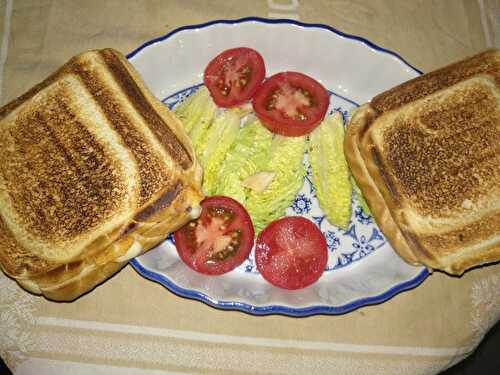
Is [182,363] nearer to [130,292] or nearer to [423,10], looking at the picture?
[130,292]

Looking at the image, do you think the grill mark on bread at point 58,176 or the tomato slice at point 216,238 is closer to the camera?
the grill mark on bread at point 58,176

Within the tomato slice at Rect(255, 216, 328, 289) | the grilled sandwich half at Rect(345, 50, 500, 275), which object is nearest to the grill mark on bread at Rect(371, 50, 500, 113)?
the grilled sandwich half at Rect(345, 50, 500, 275)

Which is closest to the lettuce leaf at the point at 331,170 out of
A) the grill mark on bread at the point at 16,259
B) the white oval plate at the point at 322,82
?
the white oval plate at the point at 322,82

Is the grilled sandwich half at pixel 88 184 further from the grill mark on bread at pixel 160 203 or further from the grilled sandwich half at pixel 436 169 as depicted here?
the grilled sandwich half at pixel 436 169

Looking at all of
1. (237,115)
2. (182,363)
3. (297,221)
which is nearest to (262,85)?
(237,115)

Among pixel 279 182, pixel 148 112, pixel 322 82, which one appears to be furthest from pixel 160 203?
pixel 322 82
